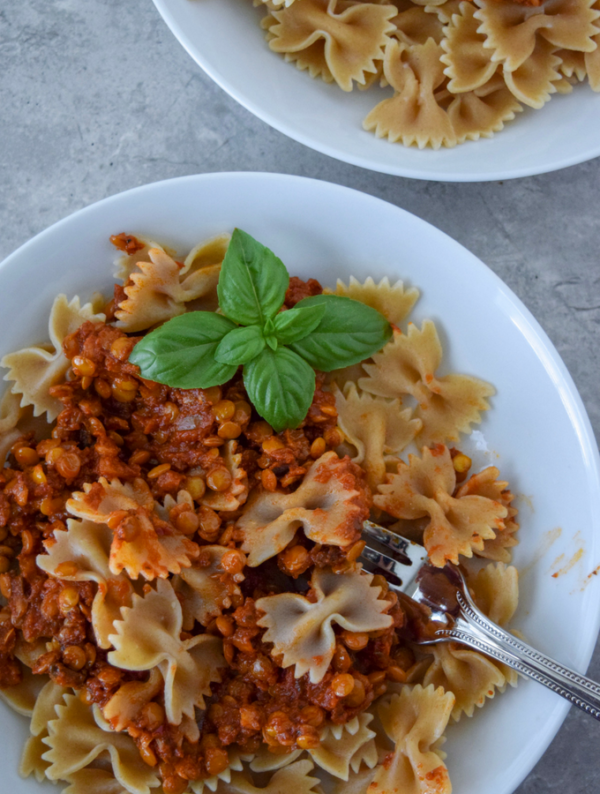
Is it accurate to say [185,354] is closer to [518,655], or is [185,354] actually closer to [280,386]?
[280,386]

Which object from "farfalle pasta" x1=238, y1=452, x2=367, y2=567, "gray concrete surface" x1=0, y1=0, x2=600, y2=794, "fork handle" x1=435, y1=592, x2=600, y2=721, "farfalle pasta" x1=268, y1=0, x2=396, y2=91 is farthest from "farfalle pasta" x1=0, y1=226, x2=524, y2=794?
"gray concrete surface" x1=0, y1=0, x2=600, y2=794

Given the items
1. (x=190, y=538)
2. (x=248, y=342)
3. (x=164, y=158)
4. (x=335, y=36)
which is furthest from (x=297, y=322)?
(x=164, y=158)

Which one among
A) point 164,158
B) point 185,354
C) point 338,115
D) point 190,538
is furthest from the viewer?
point 164,158

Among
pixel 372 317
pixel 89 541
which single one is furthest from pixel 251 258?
pixel 89 541

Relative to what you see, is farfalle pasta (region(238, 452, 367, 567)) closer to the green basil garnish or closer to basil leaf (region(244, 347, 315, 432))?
basil leaf (region(244, 347, 315, 432))

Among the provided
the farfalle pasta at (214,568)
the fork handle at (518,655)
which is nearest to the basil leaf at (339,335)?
the farfalle pasta at (214,568)

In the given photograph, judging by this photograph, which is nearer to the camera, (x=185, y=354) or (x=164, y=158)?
(x=185, y=354)

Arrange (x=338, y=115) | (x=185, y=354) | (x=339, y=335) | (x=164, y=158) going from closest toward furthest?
(x=185, y=354) < (x=339, y=335) < (x=338, y=115) < (x=164, y=158)
